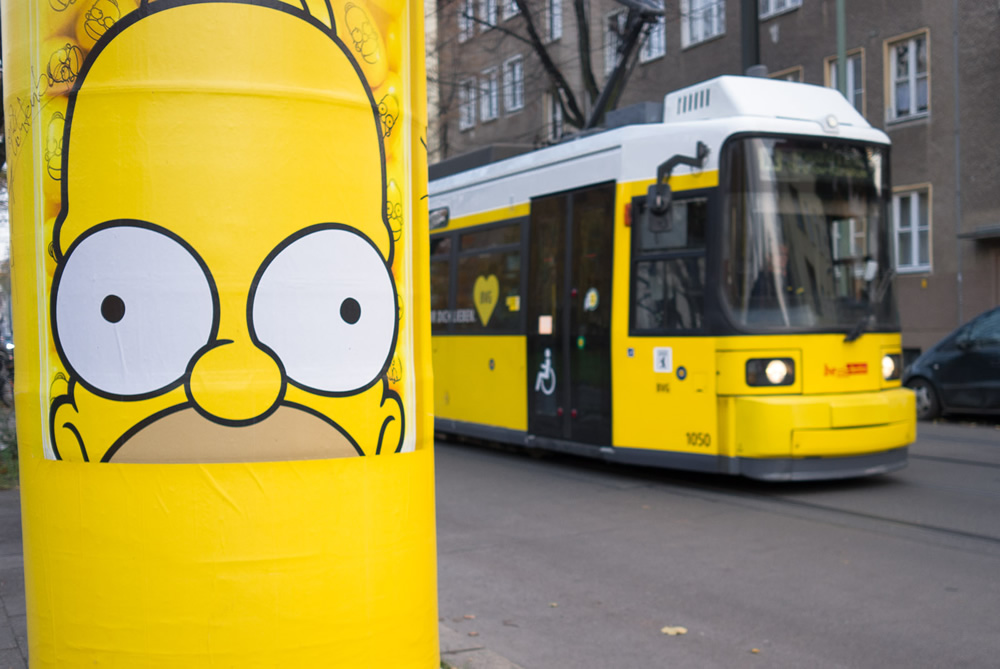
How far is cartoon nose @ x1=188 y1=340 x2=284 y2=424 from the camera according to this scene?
9.24 feet

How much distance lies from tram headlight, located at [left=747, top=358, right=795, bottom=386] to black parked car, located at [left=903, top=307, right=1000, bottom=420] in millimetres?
6669

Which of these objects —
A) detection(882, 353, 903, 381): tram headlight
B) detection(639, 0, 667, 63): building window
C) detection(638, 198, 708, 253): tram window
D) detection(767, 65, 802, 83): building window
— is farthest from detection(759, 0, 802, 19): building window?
detection(638, 198, 708, 253): tram window

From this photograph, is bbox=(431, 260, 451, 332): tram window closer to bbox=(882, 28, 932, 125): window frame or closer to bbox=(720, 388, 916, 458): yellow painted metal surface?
bbox=(720, 388, 916, 458): yellow painted metal surface

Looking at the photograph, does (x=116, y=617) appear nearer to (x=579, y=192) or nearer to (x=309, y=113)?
(x=309, y=113)

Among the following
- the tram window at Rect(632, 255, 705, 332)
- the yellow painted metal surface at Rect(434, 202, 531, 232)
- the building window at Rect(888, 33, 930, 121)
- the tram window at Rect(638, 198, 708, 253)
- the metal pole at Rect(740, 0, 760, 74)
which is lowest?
the tram window at Rect(632, 255, 705, 332)

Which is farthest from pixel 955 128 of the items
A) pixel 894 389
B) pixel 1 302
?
pixel 1 302

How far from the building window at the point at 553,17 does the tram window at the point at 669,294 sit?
478 inches

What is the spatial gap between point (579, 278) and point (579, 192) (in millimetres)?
804

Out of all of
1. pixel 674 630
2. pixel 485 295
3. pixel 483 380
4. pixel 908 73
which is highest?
pixel 908 73

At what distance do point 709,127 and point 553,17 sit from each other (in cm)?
1481

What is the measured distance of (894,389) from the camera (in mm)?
9047

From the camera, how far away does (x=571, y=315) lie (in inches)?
392

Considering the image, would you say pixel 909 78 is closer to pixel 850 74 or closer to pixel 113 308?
pixel 850 74

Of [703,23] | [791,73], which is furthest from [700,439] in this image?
[703,23]
